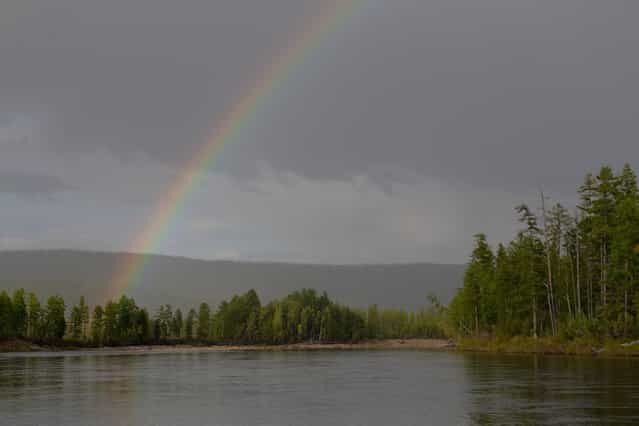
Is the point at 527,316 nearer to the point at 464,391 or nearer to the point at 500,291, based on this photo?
the point at 500,291

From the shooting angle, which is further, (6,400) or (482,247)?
(482,247)

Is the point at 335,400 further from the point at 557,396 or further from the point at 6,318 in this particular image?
the point at 6,318

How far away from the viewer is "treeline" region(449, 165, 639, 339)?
8594cm

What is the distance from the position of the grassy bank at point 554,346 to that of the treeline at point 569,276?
1452 mm

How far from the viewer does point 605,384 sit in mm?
43250

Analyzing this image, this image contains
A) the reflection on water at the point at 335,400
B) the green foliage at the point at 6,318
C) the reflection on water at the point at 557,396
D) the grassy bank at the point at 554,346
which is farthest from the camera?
the green foliage at the point at 6,318

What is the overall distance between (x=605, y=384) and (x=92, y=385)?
124ft

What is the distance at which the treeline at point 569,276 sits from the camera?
85.9 metres

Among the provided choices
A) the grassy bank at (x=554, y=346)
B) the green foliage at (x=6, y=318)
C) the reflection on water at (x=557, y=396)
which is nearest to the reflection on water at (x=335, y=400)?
the reflection on water at (x=557, y=396)

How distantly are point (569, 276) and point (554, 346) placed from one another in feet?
56.4

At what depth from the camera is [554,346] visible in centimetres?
9419

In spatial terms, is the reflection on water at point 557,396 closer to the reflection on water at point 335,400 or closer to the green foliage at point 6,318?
the reflection on water at point 335,400

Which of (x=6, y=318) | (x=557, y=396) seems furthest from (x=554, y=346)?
(x=6, y=318)

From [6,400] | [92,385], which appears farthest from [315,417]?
[92,385]
